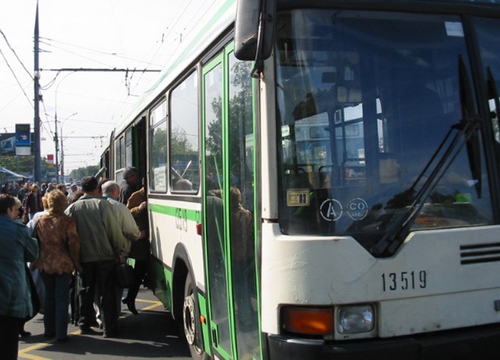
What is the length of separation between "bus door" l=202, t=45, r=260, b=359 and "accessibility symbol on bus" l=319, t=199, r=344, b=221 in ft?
1.65

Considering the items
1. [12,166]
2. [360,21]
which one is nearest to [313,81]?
[360,21]

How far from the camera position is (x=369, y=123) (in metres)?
3.40

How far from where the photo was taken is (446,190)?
3.29 meters

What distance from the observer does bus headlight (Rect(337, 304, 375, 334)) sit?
10.1 ft

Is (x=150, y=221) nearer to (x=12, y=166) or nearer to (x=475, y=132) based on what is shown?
(x=475, y=132)

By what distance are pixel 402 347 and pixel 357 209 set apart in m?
0.76

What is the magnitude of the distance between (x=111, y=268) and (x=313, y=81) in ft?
14.3

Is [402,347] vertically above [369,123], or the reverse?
[369,123]

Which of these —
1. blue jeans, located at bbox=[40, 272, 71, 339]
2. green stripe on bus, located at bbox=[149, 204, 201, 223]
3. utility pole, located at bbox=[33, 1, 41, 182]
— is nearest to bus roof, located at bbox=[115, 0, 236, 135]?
green stripe on bus, located at bbox=[149, 204, 201, 223]

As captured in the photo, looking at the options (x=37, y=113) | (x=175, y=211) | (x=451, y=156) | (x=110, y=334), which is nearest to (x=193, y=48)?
(x=175, y=211)

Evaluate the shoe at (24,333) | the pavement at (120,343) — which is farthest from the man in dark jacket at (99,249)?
the shoe at (24,333)

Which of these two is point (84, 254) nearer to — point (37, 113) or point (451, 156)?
point (451, 156)

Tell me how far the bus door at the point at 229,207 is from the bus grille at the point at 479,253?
120cm

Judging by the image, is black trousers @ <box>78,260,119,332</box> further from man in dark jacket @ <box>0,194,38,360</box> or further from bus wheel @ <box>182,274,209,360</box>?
man in dark jacket @ <box>0,194,38,360</box>
